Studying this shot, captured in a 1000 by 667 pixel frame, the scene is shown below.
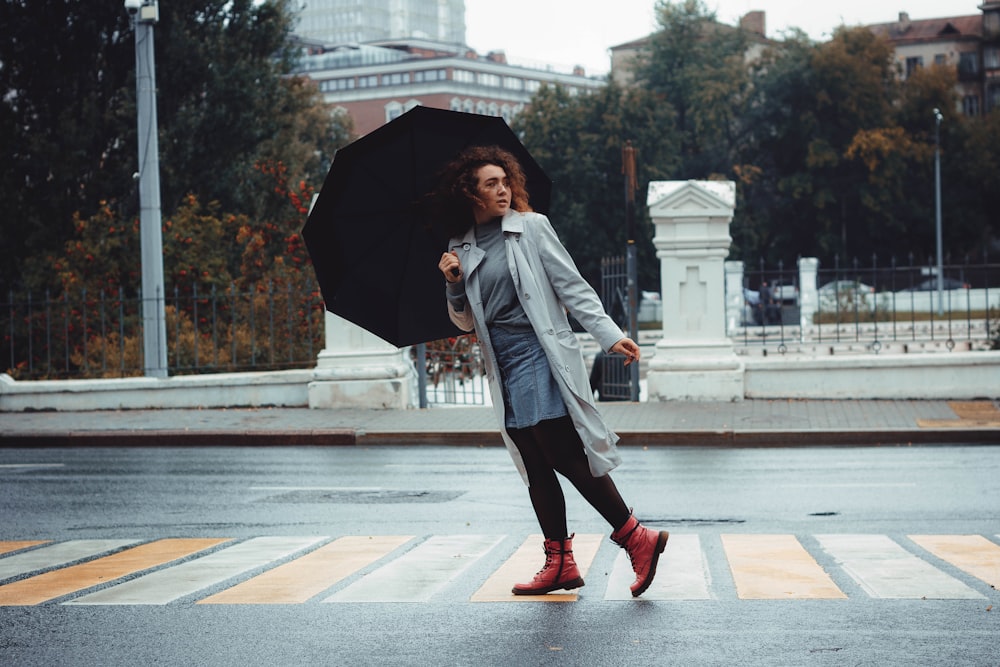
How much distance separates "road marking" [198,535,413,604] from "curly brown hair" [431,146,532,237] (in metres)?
1.70

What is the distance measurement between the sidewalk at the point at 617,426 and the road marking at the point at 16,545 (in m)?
7.12

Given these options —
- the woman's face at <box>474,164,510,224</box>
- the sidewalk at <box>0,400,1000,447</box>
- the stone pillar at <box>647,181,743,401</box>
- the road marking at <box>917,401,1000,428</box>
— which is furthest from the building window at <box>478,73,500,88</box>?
the woman's face at <box>474,164,510,224</box>

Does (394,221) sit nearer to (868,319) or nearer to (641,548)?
(641,548)

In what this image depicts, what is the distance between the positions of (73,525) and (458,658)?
4.88 metres

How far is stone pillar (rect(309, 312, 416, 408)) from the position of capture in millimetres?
17719

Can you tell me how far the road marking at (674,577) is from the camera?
236 inches

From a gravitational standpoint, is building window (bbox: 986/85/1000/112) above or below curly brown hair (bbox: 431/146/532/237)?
above

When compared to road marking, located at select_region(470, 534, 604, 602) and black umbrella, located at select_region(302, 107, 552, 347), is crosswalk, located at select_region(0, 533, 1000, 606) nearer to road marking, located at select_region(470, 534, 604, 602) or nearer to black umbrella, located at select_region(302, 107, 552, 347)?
road marking, located at select_region(470, 534, 604, 602)

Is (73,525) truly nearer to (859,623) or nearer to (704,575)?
(704,575)

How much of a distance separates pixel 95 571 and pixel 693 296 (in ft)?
37.9

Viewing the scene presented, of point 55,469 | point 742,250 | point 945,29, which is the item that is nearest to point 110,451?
point 55,469

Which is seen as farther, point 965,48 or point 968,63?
point 965,48

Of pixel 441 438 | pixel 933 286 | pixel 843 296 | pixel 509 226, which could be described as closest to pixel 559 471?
pixel 509 226

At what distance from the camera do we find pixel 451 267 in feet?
19.5
